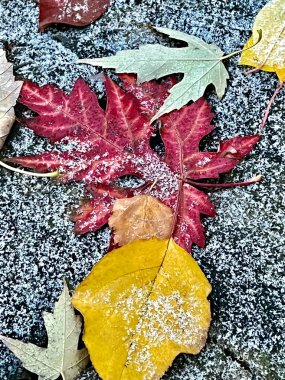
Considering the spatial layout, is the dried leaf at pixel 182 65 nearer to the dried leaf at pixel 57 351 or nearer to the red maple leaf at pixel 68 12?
the red maple leaf at pixel 68 12

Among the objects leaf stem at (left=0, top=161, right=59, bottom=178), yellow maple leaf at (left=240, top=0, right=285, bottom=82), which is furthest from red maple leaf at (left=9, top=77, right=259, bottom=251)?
yellow maple leaf at (left=240, top=0, right=285, bottom=82)

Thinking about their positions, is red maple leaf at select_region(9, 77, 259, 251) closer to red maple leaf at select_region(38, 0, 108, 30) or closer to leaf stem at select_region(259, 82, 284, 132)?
leaf stem at select_region(259, 82, 284, 132)

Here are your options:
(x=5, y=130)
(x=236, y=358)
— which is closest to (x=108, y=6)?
(x=5, y=130)

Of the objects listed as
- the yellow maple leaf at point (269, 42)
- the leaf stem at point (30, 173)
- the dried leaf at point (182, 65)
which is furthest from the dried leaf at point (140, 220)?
the yellow maple leaf at point (269, 42)

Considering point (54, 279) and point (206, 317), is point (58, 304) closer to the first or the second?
point (54, 279)

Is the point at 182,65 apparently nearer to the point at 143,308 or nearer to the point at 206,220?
the point at 206,220

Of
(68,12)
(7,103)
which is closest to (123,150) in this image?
(7,103)
